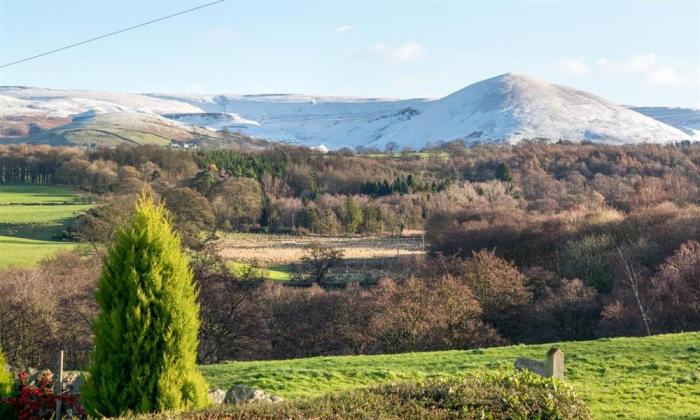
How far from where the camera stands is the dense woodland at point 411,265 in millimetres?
34938

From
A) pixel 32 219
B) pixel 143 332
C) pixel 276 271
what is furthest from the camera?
pixel 32 219

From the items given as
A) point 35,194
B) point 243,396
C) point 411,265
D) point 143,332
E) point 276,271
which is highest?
point 143,332

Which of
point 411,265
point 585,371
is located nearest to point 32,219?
point 411,265

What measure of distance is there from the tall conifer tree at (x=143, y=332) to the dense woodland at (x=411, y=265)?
22.9 metres

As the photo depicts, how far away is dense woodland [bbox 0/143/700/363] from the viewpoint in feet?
115

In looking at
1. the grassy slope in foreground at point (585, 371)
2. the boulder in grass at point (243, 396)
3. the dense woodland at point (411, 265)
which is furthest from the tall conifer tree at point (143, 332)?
the dense woodland at point (411, 265)

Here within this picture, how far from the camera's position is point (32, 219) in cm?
7762

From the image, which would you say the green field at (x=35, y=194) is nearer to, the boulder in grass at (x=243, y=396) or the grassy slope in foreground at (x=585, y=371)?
the grassy slope in foreground at (x=585, y=371)

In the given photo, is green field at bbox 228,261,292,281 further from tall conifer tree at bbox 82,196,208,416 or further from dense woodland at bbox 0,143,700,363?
tall conifer tree at bbox 82,196,208,416

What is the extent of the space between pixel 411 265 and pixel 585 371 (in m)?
40.2

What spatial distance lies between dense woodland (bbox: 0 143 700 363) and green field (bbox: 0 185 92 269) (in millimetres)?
4136

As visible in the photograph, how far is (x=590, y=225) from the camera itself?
60.0 metres

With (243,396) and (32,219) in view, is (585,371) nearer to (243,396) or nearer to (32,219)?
(243,396)

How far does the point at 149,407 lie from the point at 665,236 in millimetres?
50650
